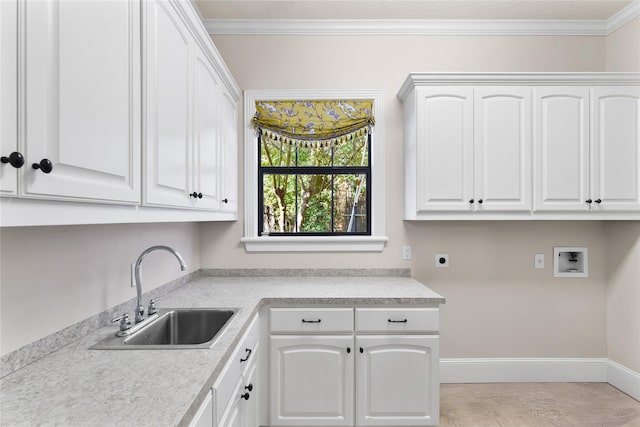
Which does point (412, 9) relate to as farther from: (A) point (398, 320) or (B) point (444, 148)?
(A) point (398, 320)

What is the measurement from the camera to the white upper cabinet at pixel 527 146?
2.35 metres

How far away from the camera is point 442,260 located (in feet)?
8.79

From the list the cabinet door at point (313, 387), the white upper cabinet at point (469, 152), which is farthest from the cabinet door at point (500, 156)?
the cabinet door at point (313, 387)

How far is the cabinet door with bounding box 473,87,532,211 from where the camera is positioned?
7.71 ft

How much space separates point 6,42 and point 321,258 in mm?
2231

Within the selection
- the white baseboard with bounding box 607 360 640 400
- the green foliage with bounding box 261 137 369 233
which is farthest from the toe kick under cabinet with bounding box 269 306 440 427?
the white baseboard with bounding box 607 360 640 400

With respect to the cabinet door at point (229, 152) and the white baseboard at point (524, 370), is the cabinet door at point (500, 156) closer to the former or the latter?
the white baseboard at point (524, 370)

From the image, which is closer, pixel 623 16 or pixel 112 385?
pixel 112 385

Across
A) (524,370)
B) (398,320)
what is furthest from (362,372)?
(524,370)

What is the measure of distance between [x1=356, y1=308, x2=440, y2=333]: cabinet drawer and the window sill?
717 millimetres


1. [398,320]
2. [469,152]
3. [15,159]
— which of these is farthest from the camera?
[469,152]

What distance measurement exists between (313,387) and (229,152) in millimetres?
1626

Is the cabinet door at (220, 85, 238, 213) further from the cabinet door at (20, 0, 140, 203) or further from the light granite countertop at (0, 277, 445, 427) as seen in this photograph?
the cabinet door at (20, 0, 140, 203)

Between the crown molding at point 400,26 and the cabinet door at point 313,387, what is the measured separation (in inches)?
90.1
